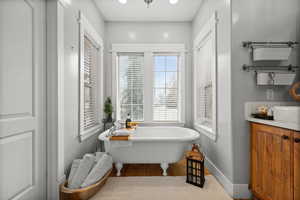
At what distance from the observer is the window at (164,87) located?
3.89 meters

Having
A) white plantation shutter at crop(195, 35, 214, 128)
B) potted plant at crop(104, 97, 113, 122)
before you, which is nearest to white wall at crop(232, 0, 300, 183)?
white plantation shutter at crop(195, 35, 214, 128)

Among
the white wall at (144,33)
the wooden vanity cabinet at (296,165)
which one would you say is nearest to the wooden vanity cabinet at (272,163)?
the wooden vanity cabinet at (296,165)

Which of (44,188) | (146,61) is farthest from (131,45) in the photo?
(44,188)

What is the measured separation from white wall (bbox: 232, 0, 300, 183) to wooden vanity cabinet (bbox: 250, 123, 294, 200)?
5.1 inches

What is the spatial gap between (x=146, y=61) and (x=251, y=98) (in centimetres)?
226

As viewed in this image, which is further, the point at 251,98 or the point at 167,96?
the point at 167,96

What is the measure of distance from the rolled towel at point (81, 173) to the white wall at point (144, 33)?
6.17 feet

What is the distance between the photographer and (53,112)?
192 centimetres

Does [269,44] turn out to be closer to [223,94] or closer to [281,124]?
[223,94]

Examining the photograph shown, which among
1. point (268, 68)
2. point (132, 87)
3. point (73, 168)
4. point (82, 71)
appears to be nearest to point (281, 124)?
point (268, 68)

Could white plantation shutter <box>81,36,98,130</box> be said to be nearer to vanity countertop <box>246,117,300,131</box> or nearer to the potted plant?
the potted plant

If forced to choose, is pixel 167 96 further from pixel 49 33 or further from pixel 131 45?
pixel 49 33

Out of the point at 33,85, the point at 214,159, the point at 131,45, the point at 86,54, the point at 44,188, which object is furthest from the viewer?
the point at 131,45

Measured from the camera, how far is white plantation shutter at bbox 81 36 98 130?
289 centimetres
